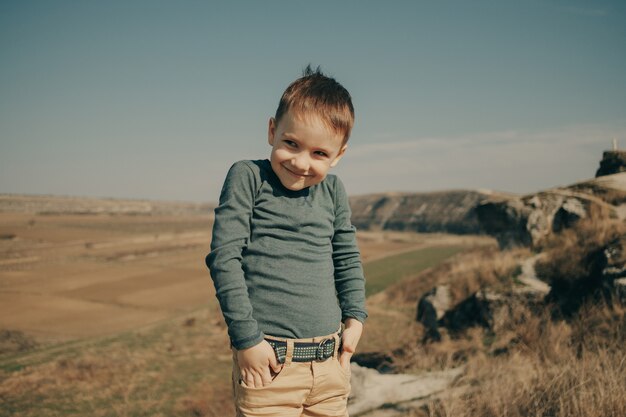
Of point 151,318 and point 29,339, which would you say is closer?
point 29,339

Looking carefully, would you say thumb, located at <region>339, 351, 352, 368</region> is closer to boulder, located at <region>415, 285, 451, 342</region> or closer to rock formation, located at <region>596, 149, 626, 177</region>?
boulder, located at <region>415, 285, 451, 342</region>

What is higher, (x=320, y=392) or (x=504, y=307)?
(x=320, y=392)

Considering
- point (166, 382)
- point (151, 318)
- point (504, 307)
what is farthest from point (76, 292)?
point (504, 307)

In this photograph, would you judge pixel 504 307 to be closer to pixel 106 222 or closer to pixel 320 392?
pixel 320 392

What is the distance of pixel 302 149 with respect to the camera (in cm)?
156

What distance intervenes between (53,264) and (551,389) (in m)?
34.5

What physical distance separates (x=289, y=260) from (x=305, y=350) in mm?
344

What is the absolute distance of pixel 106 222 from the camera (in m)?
61.8

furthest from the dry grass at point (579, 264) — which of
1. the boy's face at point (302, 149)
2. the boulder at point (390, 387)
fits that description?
the boy's face at point (302, 149)

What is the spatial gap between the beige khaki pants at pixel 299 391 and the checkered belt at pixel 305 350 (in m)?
0.01

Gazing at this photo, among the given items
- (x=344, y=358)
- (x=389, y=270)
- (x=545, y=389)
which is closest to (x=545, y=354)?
(x=545, y=389)

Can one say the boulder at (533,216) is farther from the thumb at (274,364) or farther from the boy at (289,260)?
the thumb at (274,364)

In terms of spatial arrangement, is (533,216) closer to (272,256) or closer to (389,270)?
(272,256)

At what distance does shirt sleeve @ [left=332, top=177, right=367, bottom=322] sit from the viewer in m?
1.78
